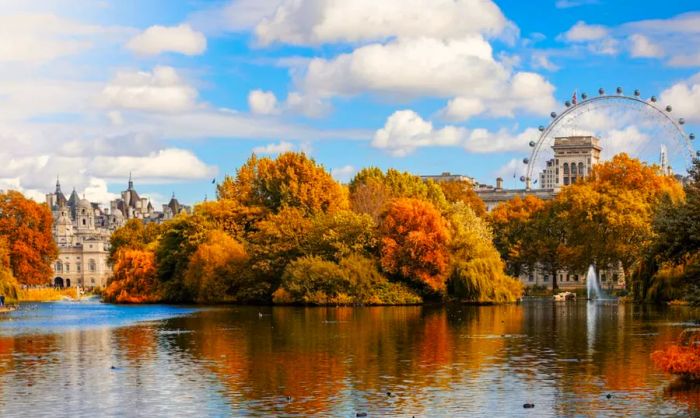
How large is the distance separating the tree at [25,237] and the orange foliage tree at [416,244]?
2121 inches

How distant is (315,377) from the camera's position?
36781 millimetres

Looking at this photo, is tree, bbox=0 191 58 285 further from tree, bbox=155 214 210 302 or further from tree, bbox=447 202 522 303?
tree, bbox=447 202 522 303

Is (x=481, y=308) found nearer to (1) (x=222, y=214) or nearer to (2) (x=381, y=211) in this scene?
(2) (x=381, y=211)

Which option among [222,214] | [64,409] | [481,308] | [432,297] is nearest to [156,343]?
[64,409]

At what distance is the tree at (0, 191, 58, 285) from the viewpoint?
122625 millimetres

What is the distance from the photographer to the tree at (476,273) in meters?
82.0

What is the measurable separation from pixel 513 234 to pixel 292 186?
113 ft

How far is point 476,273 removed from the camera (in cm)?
8188

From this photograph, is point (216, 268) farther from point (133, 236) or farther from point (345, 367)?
point (133, 236)

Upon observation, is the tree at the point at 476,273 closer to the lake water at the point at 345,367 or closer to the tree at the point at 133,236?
the lake water at the point at 345,367

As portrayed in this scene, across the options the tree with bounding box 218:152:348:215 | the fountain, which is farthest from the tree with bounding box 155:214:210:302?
the fountain

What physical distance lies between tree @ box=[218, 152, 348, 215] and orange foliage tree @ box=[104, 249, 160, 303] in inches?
407

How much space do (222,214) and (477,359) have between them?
59.5m

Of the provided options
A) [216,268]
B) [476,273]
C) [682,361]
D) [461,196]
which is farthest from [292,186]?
[682,361]
